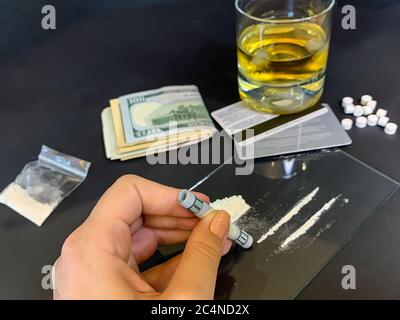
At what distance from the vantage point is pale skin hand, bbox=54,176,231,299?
0.45 meters

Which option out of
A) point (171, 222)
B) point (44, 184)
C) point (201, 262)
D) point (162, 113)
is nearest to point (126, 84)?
point (162, 113)

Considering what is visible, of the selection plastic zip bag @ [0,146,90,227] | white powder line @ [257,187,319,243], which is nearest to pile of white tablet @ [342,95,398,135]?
white powder line @ [257,187,319,243]

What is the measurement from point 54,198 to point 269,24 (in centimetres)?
39

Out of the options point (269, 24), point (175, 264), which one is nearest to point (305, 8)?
point (269, 24)

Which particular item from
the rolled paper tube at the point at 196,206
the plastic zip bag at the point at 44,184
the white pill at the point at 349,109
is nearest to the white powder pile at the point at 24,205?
the plastic zip bag at the point at 44,184

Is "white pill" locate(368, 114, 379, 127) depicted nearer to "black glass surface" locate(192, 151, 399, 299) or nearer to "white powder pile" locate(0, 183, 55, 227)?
"black glass surface" locate(192, 151, 399, 299)

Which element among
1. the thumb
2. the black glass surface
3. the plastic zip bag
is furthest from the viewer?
the plastic zip bag

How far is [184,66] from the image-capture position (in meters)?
0.85

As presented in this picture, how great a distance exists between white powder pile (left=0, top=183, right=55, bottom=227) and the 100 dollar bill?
15 cm

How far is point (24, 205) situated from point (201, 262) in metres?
0.31

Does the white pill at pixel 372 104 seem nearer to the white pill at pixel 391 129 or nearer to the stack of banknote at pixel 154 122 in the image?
the white pill at pixel 391 129

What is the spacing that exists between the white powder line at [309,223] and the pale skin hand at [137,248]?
3.0 inches

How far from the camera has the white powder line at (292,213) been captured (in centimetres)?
59

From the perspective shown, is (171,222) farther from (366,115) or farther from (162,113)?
(366,115)
